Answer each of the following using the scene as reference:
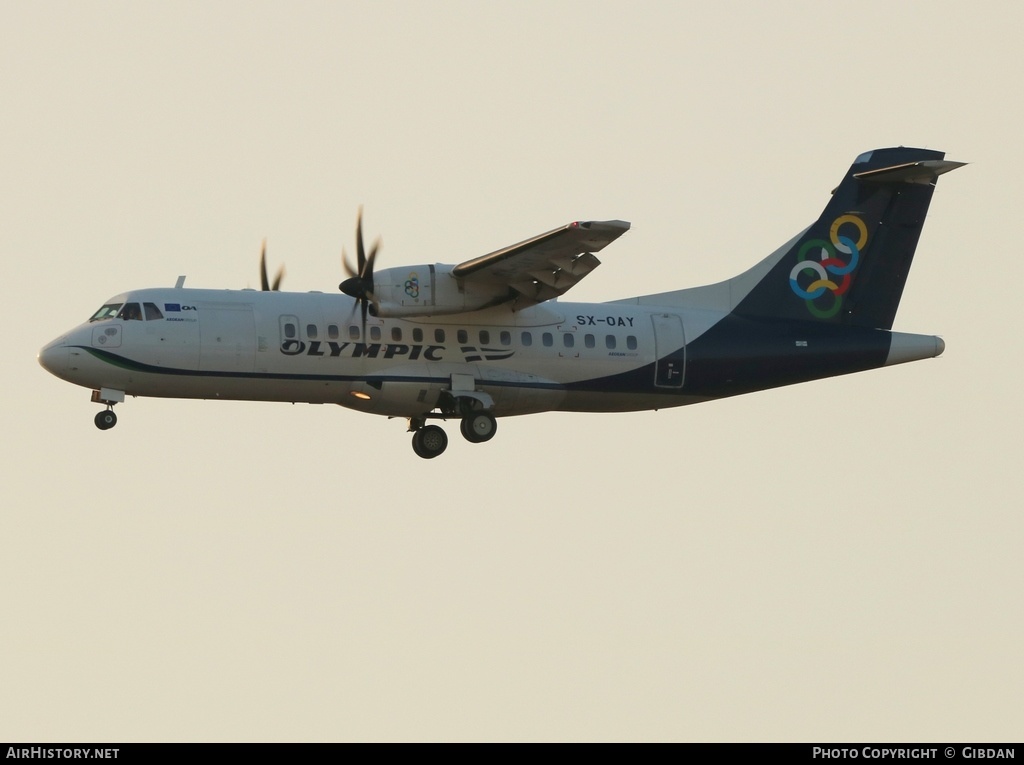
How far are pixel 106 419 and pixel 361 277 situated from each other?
16.3 ft

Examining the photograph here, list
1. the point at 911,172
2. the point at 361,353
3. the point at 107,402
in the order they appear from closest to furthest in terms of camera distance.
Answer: the point at 107,402 → the point at 361,353 → the point at 911,172

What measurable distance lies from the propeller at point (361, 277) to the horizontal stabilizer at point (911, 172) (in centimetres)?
1018

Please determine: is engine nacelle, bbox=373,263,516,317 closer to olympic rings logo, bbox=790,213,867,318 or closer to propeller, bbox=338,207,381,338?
propeller, bbox=338,207,381,338

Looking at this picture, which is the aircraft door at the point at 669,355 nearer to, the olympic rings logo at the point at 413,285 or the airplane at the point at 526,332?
the airplane at the point at 526,332

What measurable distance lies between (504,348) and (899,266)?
332 inches

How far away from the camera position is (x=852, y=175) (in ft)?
111

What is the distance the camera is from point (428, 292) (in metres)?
29.5

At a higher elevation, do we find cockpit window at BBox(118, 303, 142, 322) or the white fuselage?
cockpit window at BBox(118, 303, 142, 322)

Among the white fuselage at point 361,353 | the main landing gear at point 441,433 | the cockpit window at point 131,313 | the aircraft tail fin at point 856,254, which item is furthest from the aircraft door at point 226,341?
the aircraft tail fin at point 856,254

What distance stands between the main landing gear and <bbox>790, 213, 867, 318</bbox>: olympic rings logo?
696 centimetres

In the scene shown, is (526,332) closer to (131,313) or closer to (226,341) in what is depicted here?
(226,341)

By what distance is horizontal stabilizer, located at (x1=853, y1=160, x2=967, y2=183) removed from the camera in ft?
108

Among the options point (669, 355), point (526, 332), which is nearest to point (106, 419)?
point (526, 332)

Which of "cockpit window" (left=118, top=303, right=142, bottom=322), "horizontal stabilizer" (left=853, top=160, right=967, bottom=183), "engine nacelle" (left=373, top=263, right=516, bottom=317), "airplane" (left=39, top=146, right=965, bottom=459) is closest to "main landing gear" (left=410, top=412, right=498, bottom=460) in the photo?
"airplane" (left=39, top=146, right=965, bottom=459)
